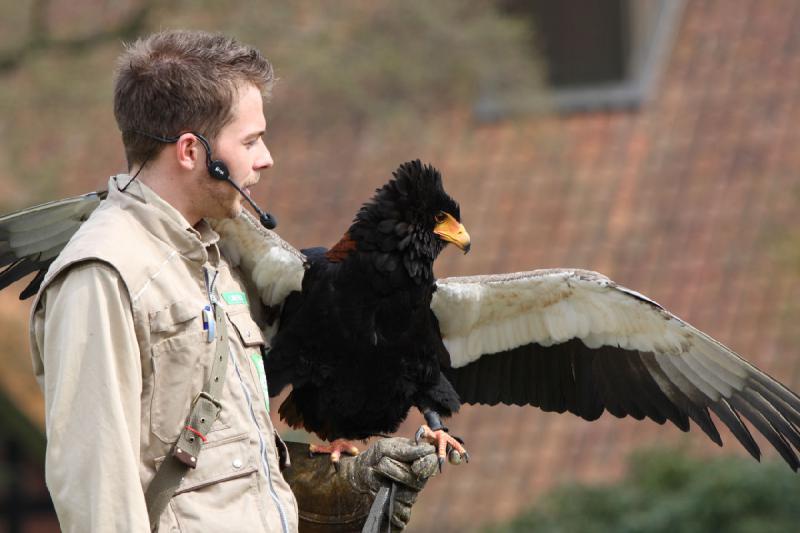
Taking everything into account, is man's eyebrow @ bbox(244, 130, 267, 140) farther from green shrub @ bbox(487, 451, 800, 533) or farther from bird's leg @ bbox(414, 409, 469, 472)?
green shrub @ bbox(487, 451, 800, 533)

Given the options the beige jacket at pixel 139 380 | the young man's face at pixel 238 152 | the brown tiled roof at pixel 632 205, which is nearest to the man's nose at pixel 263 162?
the young man's face at pixel 238 152

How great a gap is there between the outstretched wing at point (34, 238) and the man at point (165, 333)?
3.57 ft

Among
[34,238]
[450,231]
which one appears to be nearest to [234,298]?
[34,238]

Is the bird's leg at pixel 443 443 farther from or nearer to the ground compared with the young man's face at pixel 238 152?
nearer to the ground

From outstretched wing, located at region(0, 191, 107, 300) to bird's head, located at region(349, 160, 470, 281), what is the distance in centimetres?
95

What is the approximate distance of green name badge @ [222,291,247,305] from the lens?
10.4ft

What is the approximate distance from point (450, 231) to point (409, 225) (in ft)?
0.51

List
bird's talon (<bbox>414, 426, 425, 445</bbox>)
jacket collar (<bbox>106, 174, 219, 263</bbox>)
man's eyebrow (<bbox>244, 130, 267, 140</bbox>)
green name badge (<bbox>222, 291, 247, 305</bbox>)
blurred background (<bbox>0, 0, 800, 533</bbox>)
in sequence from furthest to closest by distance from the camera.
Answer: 1. blurred background (<bbox>0, 0, 800, 533</bbox>)
2. bird's talon (<bbox>414, 426, 425, 445</bbox>)
3. green name badge (<bbox>222, 291, 247, 305</bbox>)
4. man's eyebrow (<bbox>244, 130, 267, 140</bbox>)
5. jacket collar (<bbox>106, 174, 219, 263</bbox>)

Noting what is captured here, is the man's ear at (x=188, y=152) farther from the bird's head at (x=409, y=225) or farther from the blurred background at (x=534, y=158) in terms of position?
the blurred background at (x=534, y=158)

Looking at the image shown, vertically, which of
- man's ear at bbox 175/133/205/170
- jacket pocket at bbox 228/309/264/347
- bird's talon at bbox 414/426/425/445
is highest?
man's ear at bbox 175/133/205/170

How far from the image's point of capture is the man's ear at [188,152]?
9.77 feet

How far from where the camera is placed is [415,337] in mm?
4469

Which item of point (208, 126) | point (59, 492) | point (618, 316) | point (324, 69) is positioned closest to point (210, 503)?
point (59, 492)

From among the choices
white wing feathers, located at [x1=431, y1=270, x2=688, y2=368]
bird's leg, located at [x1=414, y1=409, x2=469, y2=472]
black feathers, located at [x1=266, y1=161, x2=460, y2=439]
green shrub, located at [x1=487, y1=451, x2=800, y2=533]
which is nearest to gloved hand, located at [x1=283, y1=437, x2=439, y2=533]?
bird's leg, located at [x1=414, y1=409, x2=469, y2=472]
